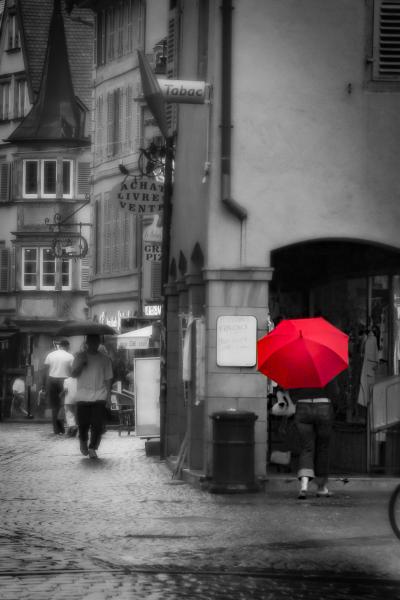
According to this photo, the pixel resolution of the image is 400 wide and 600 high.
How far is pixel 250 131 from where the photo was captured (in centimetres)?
1856

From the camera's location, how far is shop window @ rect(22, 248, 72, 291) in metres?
63.7

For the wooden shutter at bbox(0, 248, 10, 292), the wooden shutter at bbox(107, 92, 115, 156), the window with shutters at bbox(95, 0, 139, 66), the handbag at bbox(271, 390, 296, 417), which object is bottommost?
the handbag at bbox(271, 390, 296, 417)

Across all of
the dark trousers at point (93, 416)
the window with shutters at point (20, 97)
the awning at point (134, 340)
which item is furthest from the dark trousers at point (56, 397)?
the window with shutters at point (20, 97)

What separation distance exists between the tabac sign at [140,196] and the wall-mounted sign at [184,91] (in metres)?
7.77

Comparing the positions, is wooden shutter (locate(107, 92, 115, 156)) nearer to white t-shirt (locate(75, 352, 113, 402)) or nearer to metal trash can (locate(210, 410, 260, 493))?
white t-shirt (locate(75, 352, 113, 402))

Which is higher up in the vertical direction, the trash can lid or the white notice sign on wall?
the white notice sign on wall

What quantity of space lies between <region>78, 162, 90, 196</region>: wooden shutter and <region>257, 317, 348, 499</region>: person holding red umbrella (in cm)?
4689

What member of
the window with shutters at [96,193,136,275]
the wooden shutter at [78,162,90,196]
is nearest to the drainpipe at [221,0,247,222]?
the window with shutters at [96,193,136,275]

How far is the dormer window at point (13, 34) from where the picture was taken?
66375mm

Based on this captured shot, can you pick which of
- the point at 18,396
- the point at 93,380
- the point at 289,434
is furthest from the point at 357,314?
the point at 18,396

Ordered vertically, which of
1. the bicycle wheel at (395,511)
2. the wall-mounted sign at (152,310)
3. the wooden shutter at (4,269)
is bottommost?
the bicycle wheel at (395,511)

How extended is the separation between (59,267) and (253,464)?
153 ft

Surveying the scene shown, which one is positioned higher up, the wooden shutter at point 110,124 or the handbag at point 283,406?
the wooden shutter at point 110,124

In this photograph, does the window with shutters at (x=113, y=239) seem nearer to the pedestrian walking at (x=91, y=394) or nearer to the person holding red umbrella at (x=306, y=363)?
the pedestrian walking at (x=91, y=394)
